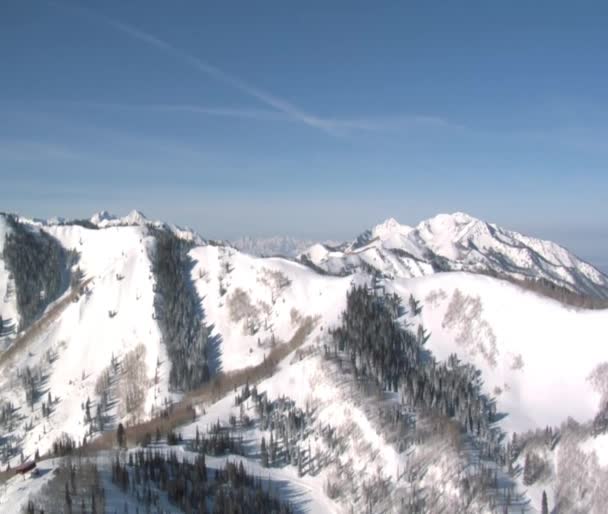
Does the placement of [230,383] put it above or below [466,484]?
above

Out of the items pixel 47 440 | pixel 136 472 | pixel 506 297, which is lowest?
pixel 47 440

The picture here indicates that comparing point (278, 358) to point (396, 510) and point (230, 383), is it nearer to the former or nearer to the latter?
point (230, 383)

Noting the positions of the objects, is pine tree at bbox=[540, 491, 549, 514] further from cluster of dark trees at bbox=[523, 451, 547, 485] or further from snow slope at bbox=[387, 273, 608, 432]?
snow slope at bbox=[387, 273, 608, 432]

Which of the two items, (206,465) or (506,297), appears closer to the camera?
(206,465)

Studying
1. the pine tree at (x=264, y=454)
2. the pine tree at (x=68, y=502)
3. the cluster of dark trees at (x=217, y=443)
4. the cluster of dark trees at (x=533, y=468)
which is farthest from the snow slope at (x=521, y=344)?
the pine tree at (x=68, y=502)

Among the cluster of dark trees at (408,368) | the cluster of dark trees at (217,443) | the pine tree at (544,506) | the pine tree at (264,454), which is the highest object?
the cluster of dark trees at (408,368)

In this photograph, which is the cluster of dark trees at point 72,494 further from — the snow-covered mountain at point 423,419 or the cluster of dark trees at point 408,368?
the cluster of dark trees at point 408,368

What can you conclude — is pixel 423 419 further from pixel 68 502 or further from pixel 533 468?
pixel 68 502

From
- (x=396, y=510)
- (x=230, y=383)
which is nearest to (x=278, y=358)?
(x=230, y=383)
